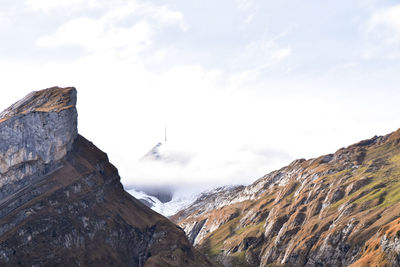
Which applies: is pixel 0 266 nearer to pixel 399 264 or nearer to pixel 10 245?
pixel 10 245

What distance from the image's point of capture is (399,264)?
199000mm

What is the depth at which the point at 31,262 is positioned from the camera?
656 ft

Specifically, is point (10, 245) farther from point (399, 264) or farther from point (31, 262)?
point (399, 264)

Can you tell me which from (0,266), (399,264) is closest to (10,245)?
(0,266)

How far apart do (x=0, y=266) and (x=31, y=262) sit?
1179 centimetres

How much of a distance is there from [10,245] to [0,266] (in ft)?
30.6

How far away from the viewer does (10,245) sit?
199 meters

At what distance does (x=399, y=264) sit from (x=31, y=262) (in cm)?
14099

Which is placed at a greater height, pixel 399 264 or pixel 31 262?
pixel 31 262

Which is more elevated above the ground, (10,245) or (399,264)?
(10,245)

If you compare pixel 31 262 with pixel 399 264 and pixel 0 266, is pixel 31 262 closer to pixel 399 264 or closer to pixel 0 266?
pixel 0 266

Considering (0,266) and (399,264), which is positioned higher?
(0,266)

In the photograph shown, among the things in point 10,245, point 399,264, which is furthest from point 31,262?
point 399,264
